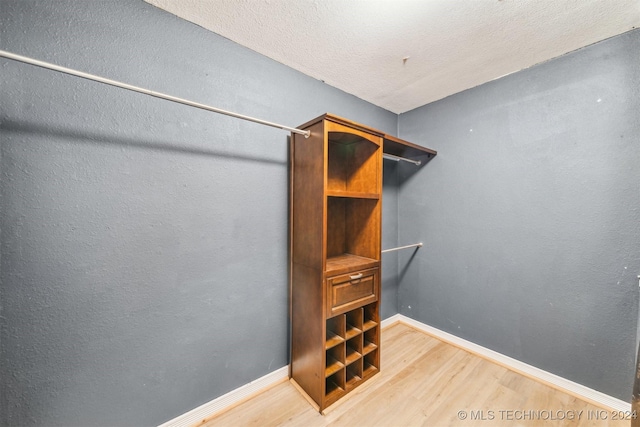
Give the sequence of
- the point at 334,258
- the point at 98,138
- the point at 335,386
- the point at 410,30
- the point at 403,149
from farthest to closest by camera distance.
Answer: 1. the point at 403,149
2. the point at 334,258
3. the point at 335,386
4. the point at 410,30
5. the point at 98,138

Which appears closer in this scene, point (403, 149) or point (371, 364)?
point (371, 364)

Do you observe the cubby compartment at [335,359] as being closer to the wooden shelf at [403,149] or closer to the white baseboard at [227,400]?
the white baseboard at [227,400]

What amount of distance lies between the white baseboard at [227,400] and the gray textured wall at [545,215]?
5.11ft

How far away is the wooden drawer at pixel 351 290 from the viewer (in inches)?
55.5

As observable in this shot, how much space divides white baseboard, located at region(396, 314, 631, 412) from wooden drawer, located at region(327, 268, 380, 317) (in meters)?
1.05

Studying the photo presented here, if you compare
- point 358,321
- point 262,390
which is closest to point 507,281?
point 358,321

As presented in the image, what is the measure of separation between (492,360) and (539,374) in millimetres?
276

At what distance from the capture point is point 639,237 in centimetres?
133

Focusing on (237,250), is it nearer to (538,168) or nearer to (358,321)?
(358,321)

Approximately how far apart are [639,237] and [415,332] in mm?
1699

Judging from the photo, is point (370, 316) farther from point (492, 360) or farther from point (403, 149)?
point (403, 149)

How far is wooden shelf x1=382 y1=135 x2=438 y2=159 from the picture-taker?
5.97 feet

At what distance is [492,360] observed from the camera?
1.84m

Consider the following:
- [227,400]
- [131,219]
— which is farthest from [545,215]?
[131,219]
